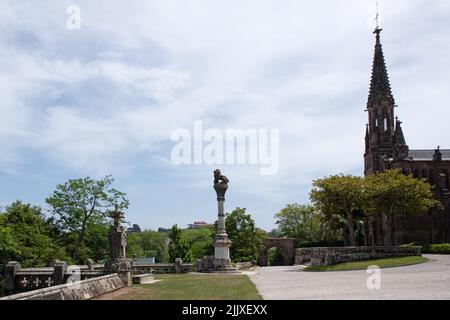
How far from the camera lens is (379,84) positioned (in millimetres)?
78062

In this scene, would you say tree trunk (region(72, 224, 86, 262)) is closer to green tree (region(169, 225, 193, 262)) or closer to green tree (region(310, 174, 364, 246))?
green tree (region(169, 225, 193, 262))

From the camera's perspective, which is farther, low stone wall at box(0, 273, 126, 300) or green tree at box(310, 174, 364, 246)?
green tree at box(310, 174, 364, 246)

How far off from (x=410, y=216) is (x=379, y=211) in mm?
26075

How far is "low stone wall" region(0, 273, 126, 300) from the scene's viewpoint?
13.6m

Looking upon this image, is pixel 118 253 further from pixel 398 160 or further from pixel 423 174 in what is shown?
pixel 423 174

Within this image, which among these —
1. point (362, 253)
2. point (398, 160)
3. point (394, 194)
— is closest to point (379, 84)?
point (398, 160)

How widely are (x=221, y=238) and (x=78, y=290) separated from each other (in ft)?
74.5

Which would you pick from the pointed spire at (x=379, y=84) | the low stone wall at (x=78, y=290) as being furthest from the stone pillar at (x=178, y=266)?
the pointed spire at (x=379, y=84)

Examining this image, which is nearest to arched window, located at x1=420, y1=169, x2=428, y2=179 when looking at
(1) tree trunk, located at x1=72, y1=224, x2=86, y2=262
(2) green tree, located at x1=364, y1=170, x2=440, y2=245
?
(2) green tree, located at x1=364, y1=170, x2=440, y2=245

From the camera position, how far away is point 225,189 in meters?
39.1

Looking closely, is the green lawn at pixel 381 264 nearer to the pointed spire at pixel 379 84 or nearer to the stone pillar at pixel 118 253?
the stone pillar at pixel 118 253

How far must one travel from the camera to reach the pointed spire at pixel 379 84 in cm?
7731
